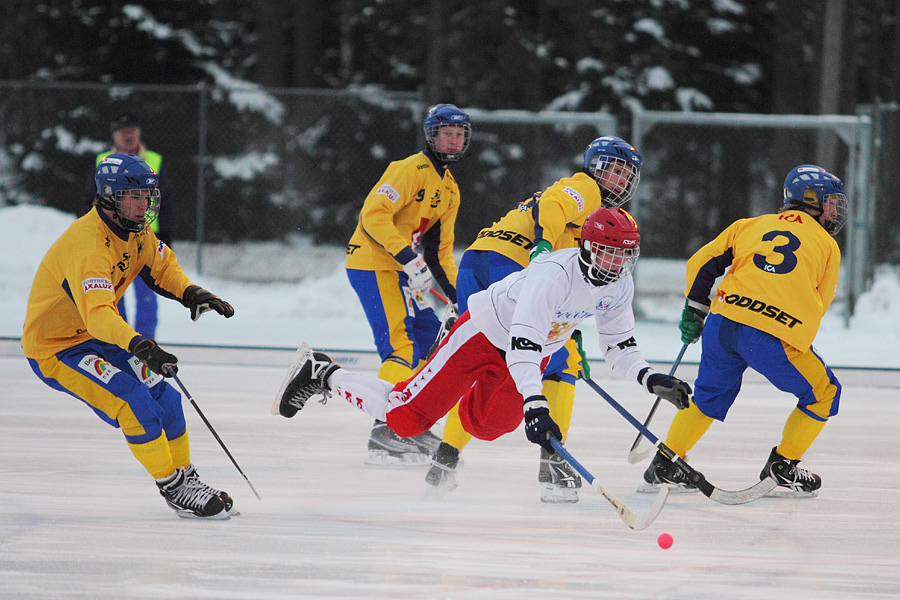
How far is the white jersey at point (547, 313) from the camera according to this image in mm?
3645

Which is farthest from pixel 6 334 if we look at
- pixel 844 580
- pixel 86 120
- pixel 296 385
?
pixel 844 580

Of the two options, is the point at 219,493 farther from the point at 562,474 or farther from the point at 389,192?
the point at 389,192

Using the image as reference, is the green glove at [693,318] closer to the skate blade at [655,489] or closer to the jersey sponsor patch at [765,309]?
the jersey sponsor patch at [765,309]

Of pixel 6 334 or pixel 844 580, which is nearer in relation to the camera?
pixel 844 580

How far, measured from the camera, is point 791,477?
4.36 metres

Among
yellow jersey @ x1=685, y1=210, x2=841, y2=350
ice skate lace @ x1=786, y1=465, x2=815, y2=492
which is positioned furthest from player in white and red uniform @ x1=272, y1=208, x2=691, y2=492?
ice skate lace @ x1=786, y1=465, x2=815, y2=492

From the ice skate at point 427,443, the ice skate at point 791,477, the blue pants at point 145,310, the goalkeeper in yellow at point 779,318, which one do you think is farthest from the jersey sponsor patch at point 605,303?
the blue pants at point 145,310

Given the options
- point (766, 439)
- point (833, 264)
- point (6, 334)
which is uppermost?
point (833, 264)

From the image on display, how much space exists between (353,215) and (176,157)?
2057 millimetres

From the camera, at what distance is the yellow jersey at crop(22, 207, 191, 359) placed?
3623mm

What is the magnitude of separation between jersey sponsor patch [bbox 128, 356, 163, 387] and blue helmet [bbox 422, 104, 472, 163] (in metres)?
1.99

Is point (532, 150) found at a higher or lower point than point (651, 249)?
higher

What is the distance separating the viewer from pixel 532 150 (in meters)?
10.7

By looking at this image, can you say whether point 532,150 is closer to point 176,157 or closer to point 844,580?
point 176,157
